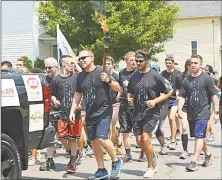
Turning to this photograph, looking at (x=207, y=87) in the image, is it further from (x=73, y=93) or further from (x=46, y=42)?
(x=46, y=42)

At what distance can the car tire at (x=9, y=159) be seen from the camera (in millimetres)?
5391

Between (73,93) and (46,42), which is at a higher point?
(46,42)

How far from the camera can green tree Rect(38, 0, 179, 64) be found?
24.8m

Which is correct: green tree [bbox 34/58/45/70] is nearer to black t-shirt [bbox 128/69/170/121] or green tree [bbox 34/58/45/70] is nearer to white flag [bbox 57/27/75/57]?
white flag [bbox 57/27/75/57]

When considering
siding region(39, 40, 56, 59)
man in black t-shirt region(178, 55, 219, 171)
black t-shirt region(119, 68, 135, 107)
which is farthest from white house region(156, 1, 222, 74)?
man in black t-shirt region(178, 55, 219, 171)

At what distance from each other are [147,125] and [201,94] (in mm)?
1142

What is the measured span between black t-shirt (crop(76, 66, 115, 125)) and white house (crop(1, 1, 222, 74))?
27533mm

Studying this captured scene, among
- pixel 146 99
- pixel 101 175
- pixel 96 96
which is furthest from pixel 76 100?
pixel 101 175

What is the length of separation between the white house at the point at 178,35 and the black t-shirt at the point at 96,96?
27.5 metres

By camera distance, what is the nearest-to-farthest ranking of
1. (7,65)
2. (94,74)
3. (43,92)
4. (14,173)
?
(14,173), (43,92), (94,74), (7,65)

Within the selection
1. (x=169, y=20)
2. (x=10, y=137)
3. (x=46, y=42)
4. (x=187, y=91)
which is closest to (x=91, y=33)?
(x=169, y=20)

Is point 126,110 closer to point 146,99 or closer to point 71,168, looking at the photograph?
point 146,99

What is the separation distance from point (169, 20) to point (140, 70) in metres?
20.3

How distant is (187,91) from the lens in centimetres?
752
